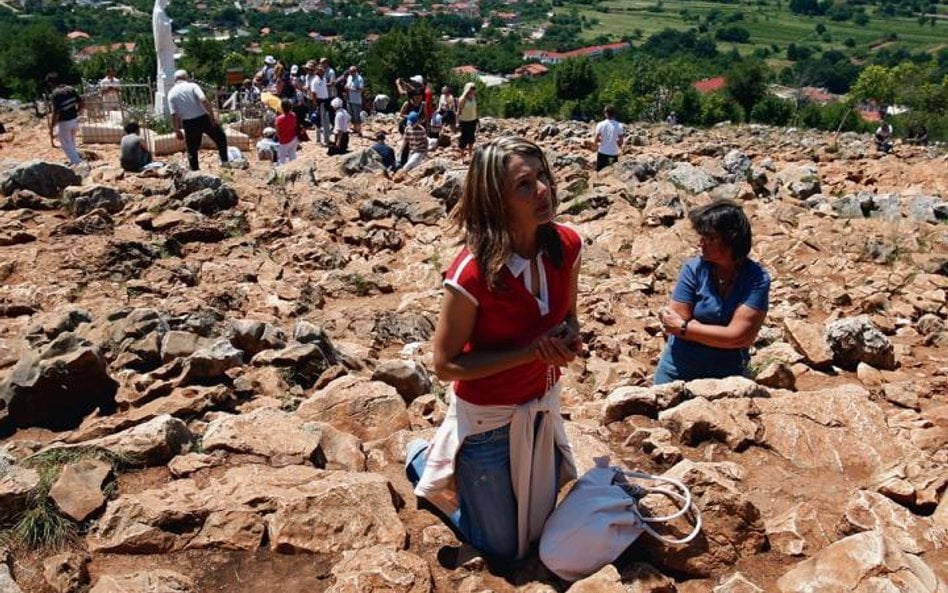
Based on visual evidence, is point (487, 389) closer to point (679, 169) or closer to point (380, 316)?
point (380, 316)

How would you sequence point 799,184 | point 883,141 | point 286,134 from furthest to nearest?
1. point 883,141
2. point 286,134
3. point 799,184

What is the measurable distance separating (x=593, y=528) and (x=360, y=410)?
2039 millimetres

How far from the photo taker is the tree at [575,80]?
53656 millimetres

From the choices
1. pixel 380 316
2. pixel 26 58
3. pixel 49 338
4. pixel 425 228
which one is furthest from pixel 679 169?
pixel 26 58

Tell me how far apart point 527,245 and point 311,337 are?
3.07m

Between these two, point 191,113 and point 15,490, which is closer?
point 15,490

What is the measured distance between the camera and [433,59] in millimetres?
45219

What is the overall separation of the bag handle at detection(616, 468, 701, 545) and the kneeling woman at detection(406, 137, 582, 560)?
0.33 m

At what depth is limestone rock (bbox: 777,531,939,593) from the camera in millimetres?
2850

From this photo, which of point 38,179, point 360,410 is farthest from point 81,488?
point 38,179

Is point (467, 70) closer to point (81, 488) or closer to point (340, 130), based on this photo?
point (340, 130)

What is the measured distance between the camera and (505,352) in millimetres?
3170

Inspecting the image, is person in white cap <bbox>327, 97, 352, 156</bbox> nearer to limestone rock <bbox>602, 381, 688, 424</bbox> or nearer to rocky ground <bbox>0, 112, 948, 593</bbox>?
rocky ground <bbox>0, 112, 948, 593</bbox>

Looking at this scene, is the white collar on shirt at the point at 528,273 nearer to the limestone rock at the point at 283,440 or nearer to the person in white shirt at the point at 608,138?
the limestone rock at the point at 283,440
